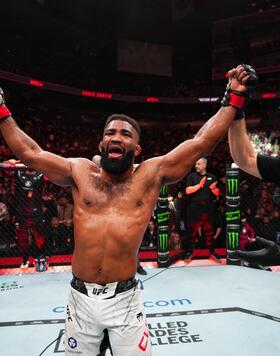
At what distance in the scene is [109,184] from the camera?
5.24ft

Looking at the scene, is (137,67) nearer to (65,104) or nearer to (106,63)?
(106,63)

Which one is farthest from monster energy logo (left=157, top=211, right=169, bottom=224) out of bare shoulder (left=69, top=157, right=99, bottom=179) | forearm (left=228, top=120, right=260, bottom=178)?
bare shoulder (left=69, top=157, right=99, bottom=179)

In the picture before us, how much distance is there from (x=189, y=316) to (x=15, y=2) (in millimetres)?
13404

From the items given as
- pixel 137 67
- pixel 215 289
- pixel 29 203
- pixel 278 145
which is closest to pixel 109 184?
pixel 215 289

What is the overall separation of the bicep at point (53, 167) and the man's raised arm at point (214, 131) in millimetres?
494

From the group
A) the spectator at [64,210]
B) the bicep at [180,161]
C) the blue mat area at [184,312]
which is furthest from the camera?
the spectator at [64,210]

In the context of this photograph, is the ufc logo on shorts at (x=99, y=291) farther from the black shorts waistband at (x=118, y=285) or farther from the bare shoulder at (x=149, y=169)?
the bare shoulder at (x=149, y=169)

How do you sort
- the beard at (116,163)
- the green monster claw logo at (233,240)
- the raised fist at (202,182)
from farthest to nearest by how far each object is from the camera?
the raised fist at (202,182) < the green monster claw logo at (233,240) < the beard at (116,163)

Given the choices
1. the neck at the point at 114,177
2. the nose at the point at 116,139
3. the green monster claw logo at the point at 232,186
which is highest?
the nose at the point at 116,139

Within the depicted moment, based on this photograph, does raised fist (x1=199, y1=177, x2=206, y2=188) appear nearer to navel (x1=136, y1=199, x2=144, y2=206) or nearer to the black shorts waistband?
navel (x1=136, y1=199, x2=144, y2=206)

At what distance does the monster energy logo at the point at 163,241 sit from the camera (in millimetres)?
4328

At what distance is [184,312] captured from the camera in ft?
9.26

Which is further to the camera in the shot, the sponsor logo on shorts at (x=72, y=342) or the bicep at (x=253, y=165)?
the bicep at (x=253, y=165)

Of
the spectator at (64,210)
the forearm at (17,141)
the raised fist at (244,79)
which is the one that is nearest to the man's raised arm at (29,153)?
the forearm at (17,141)
